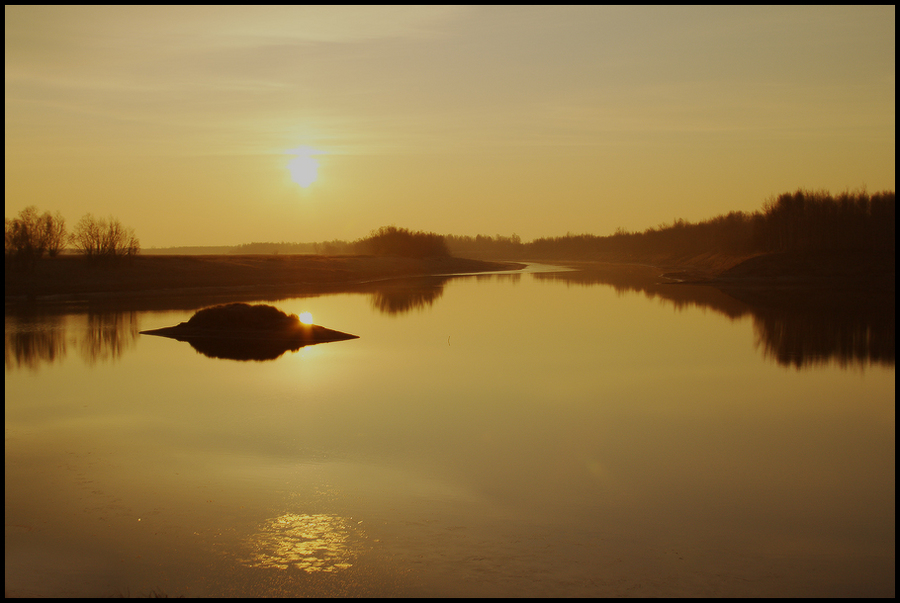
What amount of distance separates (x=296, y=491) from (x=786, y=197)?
68.9 meters

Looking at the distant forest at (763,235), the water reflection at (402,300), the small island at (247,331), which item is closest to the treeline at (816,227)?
the distant forest at (763,235)

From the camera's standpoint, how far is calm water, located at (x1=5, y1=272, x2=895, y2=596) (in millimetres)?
6316

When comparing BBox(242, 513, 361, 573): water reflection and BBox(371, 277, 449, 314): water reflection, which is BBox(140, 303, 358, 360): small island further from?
BBox(242, 513, 361, 573): water reflection

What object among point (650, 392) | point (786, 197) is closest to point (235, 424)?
point (650, 392)

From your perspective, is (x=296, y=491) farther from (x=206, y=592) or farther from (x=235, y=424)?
(x=235, y=424)

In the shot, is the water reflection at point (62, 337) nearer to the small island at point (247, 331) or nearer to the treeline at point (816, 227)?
the small island at point (247, 331)

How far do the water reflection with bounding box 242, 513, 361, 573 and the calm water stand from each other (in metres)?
0.04

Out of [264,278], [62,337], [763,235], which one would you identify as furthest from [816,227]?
[62,337]

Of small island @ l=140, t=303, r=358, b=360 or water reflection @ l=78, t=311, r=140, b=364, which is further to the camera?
small island @ l=140, t=303, r=358, b=360

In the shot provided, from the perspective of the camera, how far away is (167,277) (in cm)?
5084

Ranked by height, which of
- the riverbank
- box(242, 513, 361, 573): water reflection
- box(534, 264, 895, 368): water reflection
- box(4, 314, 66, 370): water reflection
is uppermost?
the riverbank

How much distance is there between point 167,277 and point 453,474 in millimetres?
47163

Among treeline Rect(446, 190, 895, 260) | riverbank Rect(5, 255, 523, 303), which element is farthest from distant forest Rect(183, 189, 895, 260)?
riverbank Rect(5, 255, 523, 303)

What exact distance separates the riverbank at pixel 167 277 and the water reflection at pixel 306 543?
3808cm
